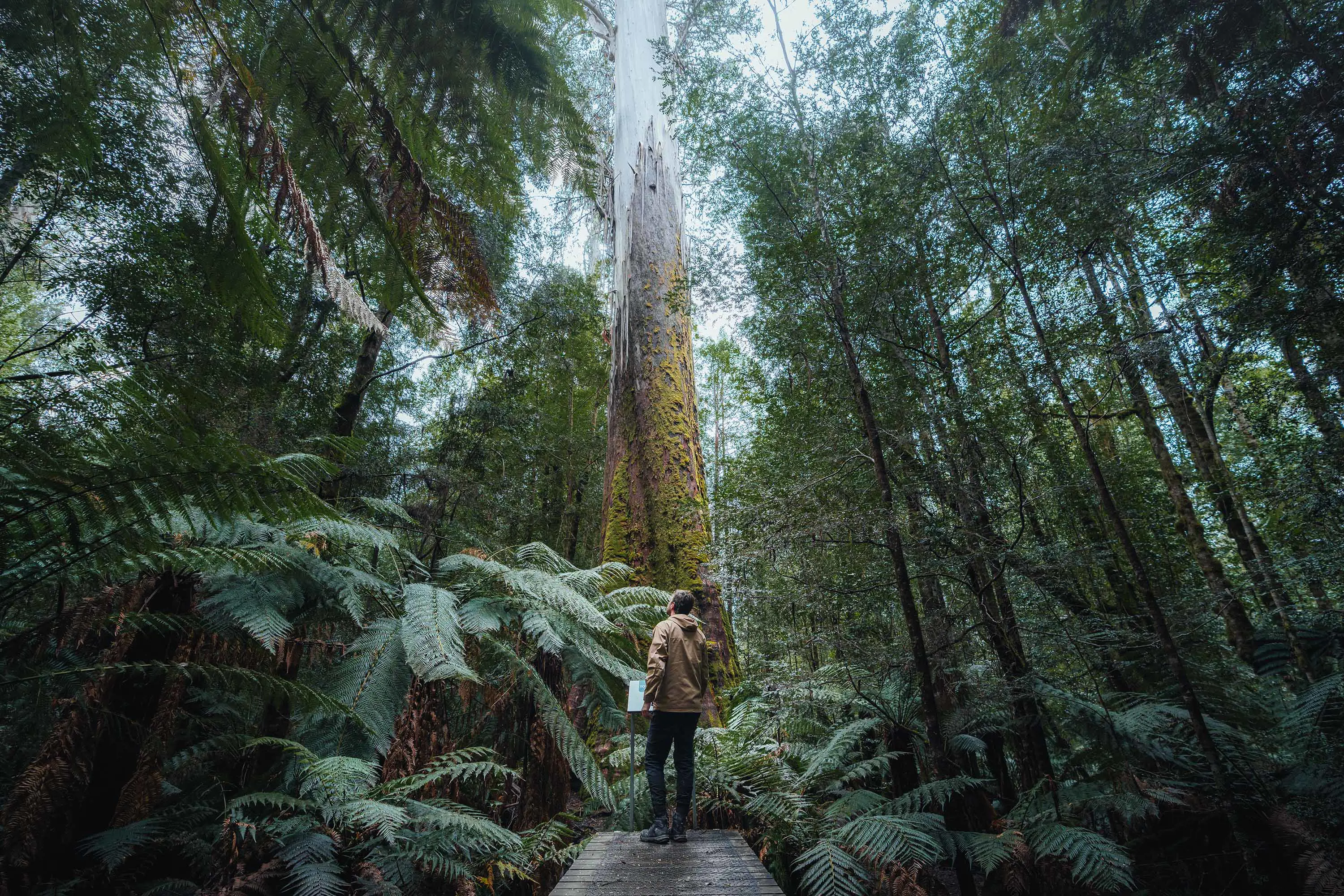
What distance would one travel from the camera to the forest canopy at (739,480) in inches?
67.7

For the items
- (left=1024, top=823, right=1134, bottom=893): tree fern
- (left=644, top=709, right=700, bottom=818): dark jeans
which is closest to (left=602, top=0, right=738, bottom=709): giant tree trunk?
(left=644, top=709, right=700, bottom=818): dark jeans

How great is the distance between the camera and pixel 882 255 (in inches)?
156

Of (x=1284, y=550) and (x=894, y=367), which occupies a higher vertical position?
(x=894, y=367)

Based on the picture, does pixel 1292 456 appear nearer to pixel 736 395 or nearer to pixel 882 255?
pixel 882 255

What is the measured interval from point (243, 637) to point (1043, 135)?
556 cm

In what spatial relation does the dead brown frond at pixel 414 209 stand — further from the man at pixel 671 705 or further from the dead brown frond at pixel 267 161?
the man at pixel 671 705

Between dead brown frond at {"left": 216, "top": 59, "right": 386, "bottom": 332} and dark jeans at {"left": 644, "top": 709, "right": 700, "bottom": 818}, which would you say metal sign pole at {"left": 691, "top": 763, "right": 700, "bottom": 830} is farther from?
dead brown frond at {"left": 216, "top": 59, "right": 386, "bottom": 332}

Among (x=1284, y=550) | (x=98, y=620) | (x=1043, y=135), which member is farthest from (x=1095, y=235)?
(x=98, y=620)

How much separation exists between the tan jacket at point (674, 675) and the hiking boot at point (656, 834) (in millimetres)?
498

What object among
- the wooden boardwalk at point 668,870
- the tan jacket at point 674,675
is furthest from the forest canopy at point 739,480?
the tan jacket at point 674,675

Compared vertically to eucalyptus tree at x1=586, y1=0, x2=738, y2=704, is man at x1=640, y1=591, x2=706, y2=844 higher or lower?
lower

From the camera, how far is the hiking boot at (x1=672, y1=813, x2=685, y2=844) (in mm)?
2736

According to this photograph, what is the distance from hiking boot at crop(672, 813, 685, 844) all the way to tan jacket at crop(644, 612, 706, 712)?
0.46 meters

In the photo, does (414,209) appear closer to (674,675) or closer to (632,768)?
(674,675)
